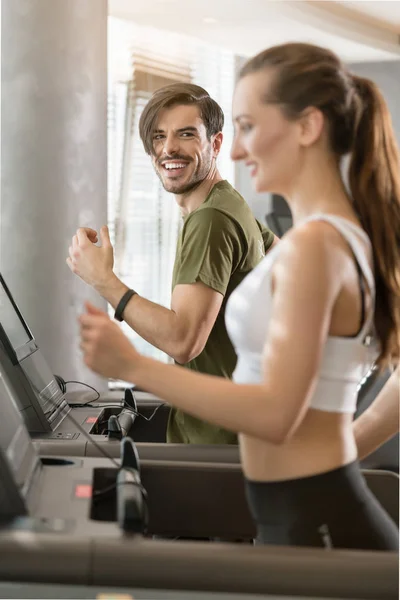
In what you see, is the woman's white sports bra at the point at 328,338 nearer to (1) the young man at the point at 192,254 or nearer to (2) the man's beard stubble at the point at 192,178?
(1) the young man at the point at 192,254

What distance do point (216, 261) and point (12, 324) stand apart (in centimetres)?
59

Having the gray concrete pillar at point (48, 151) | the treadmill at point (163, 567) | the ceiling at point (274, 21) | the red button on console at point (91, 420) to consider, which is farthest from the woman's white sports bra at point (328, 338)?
the ceiling at point (274, 21)

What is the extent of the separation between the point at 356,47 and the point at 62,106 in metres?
3.58

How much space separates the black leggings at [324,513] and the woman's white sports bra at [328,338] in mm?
104

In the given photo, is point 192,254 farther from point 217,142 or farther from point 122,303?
point 217,142

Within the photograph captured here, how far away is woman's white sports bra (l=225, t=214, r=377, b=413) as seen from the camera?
113cm

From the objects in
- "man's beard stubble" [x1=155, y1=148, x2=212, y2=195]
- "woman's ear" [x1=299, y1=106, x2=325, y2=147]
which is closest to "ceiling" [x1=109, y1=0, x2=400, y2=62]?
"man's beard stubble" [x1=155, y1=148, x2=212, y2=195]

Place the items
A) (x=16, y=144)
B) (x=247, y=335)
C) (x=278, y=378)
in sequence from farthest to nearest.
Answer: (x=16, y=144) < (x=247, y=335) < (x=278, y=378)

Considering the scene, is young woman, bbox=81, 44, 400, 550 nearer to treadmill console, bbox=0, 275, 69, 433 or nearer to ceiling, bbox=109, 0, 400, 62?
treadmill console, bbox=0, 275, 69, 433

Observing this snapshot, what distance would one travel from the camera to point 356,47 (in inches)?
253

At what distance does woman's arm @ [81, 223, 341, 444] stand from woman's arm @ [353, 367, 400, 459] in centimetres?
40

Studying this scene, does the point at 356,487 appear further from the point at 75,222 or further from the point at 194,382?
the point at 75,222

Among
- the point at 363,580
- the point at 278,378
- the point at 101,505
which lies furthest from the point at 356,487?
the point at 101,505

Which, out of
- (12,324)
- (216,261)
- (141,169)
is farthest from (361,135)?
(141,169)
